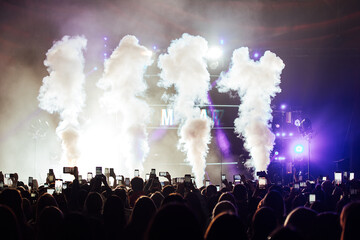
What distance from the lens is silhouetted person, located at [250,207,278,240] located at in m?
4.04

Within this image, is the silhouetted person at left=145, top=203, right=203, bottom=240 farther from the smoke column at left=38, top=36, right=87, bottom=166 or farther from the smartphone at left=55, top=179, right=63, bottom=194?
the smoke column at left=38, top=36, right=87, bottom=166

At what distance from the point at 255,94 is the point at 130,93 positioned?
288 inches

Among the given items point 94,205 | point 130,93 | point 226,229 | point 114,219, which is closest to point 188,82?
point 130,93

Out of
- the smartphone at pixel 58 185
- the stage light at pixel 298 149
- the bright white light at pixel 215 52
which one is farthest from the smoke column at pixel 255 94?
the smartphone at pixel 58 185

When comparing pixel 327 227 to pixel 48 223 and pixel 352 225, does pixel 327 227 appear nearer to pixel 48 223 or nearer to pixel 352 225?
pixel 352 225

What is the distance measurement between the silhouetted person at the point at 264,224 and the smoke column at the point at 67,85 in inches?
659

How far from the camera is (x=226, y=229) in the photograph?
9.48 ft

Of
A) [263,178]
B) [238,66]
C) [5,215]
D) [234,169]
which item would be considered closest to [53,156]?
[234,169]

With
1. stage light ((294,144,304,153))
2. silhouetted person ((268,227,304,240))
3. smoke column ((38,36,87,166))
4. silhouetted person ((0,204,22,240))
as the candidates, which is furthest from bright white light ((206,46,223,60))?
silhouetted person ((268,227,304,240))

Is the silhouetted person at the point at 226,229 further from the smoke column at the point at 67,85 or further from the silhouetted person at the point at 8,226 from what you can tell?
the smoke column at the point at 67,85

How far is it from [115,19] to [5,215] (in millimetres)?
19155

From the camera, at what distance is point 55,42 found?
21562 mm

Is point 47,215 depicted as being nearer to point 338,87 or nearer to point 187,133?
point 187,133

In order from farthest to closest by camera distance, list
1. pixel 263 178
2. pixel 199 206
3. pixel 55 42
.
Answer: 1. pixel 55 42
2. pixel 263 178
3. pixel 199 206
